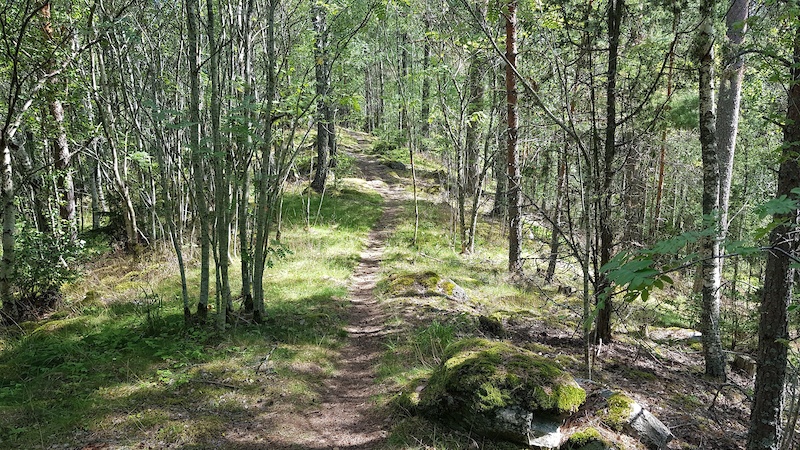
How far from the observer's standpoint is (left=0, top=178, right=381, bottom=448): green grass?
3979 millimetres

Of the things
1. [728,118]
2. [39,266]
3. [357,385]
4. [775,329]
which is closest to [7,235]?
[39,266]

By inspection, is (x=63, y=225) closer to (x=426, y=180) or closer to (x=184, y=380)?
(x=184, y=380)

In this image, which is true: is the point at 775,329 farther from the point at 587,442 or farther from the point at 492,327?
the point at 492,327

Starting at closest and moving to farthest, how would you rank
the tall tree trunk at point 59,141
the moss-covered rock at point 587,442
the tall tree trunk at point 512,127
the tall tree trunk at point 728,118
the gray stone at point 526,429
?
the moss-covered rock at point 587,442, the gray stone at point 526,429, the tall tree trunk at point 728,118, the tall tree trunk at point 59,141, the tall tree trunk at point 512,127

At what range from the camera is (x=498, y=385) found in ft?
13.3

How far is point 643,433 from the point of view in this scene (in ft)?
13.3

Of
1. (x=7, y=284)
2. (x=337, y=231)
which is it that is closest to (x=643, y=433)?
(x=7, y=284)

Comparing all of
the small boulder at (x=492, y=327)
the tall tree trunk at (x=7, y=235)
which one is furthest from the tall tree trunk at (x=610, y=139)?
the tall tree trunk at (x=7, y=235)

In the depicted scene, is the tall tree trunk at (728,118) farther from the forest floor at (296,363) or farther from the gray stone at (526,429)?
the gray stone at (526,429)

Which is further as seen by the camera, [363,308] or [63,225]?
[63,225]

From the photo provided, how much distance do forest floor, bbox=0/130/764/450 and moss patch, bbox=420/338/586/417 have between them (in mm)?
319

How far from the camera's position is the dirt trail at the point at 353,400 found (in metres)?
4.30

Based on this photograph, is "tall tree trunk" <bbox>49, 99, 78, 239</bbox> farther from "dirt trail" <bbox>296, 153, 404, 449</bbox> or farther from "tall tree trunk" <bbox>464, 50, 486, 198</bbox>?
"tall tree trunk" <bbox>464, 50, 486, 198</bbox>

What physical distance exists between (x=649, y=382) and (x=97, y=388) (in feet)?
22.8
